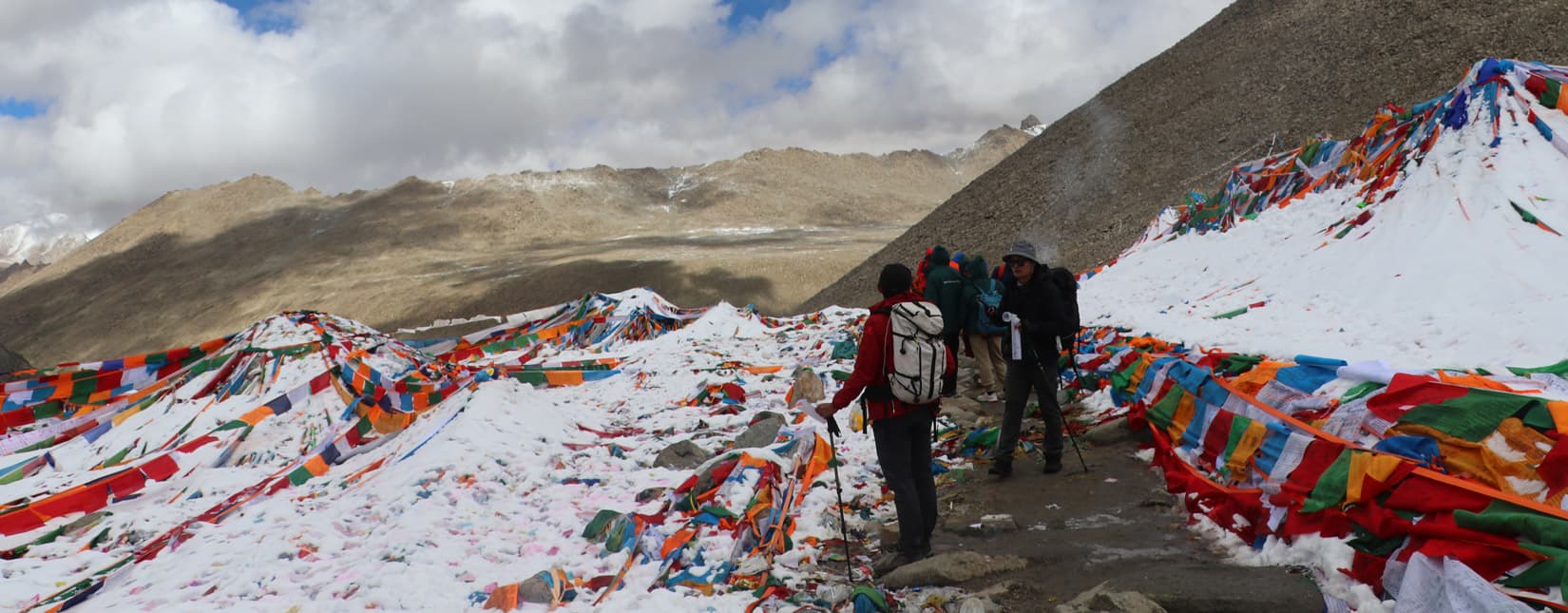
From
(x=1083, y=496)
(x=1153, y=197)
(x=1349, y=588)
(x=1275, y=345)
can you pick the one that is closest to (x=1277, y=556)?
(x=1349, y=588)

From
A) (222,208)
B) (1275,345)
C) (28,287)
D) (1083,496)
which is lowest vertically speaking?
(1083,496)

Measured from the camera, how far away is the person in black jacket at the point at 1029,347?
6066 mm

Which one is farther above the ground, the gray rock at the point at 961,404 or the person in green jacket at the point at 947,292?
the person in green jacket at the point at 947,292

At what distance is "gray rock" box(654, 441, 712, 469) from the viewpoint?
7418 mm

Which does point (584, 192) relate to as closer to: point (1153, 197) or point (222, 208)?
point (222, 208)

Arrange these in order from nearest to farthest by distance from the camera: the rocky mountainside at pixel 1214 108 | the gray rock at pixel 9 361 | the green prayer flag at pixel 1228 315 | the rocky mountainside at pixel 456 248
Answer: the green prayer flag at pixel 1228 315, the gray rock at pixel 9 361, the rocky mountainside at pixel 1214 108, the rocky mountainside at pixel 456 248

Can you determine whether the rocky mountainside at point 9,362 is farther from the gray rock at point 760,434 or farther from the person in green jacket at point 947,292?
the person in green jacket at point 947,292

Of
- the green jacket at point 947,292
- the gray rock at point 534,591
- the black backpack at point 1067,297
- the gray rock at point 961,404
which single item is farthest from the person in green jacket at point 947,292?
the gray rock at point 534,591

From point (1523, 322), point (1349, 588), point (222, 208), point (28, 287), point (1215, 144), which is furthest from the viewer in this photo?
point (222, 208)

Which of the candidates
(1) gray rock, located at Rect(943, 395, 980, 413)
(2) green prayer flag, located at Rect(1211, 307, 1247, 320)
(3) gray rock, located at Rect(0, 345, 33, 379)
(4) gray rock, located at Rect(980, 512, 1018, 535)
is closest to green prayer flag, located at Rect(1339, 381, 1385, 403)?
(4) gray rock, located at Rect(980, 512, 1018, 535)

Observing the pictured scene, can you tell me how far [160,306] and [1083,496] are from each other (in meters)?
68.5

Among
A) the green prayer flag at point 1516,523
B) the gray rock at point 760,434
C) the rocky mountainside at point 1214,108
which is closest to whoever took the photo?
the green prayer flag at point 1516,523

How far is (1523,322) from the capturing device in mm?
5516

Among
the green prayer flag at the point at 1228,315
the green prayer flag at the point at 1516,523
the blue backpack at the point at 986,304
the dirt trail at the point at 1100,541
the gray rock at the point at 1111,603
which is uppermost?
the blue backpack at the point at 986,304
